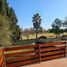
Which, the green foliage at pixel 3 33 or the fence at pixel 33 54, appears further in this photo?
the green foliage at pixel 3 33

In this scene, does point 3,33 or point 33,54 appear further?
point 3,33

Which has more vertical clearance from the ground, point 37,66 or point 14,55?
point 14,55

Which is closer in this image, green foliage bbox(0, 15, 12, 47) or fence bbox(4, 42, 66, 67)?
fence bbox(4, 42, 66, 67)

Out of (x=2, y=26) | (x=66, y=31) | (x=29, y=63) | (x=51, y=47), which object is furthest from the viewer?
(x=66, y=31)

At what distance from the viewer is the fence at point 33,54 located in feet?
26.9

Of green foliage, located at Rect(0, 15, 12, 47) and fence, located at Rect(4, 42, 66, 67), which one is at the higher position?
green foliage, located at Rect(0, 15, 12, 47)

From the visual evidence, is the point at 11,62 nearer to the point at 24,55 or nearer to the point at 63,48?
the point at 24,55

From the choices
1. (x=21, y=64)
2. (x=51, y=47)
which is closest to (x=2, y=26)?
(x=51, y=47)

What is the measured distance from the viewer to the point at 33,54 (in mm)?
9031

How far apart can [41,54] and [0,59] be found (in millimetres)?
2809

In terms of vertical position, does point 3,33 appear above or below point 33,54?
above

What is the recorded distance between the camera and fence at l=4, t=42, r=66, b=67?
323 inches

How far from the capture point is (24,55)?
28.5ft

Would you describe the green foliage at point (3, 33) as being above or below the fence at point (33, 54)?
above
